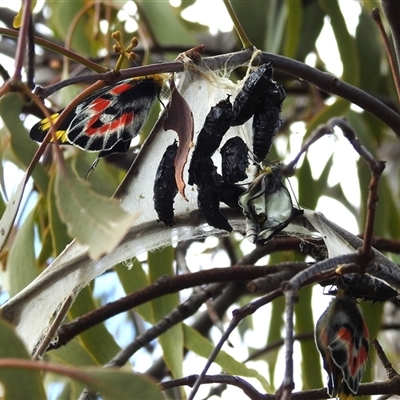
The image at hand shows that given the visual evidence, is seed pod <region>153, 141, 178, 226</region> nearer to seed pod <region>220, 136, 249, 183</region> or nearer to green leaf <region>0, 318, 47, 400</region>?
seed pod <region>220, 136, 249, 183</region>

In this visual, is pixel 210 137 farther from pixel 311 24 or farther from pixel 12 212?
pixel 311 24

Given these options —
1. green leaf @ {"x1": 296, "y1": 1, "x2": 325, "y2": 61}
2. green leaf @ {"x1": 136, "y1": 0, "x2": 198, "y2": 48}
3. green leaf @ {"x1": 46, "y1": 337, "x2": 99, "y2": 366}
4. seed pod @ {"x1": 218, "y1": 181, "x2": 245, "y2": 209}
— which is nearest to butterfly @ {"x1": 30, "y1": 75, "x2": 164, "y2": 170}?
seed pod @ {"x1": 218, "y1": 181, "x2": 245, "y2": 209}

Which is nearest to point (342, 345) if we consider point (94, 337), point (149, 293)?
point (149, 293)

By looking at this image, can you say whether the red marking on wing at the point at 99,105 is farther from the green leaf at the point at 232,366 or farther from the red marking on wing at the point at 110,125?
the green leaf at the point at 232,366

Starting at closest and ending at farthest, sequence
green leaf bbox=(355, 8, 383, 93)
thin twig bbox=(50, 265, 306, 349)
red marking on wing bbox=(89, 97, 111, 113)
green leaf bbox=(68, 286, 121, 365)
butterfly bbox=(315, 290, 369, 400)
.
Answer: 1. butterfly bbox=(315, 290, 369, 400)
2. red marking on wing bbox=(89, 97, 111, 113)
3. thin twig bbox=(50, 265, 306, 349)
4. green leaf bbox=(68, 286, 121, 365)
5. green leaf bbox=(355, 8, 383, 93)

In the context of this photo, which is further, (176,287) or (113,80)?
(176,287)

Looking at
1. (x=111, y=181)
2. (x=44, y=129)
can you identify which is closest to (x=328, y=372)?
(x=44, y=129)

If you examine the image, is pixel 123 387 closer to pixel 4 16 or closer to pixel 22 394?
pixel 22 394
